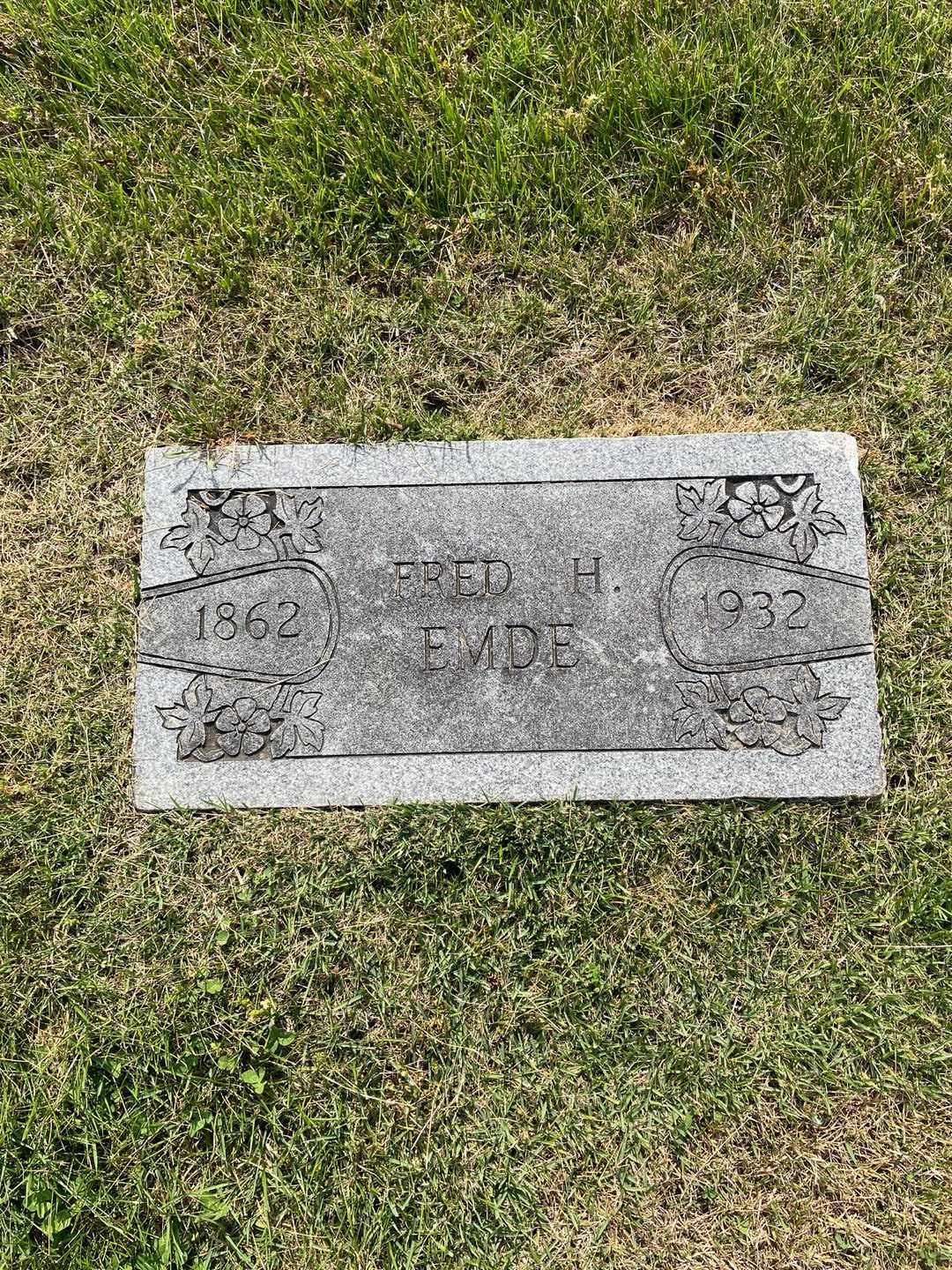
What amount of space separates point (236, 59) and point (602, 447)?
6.06 ft

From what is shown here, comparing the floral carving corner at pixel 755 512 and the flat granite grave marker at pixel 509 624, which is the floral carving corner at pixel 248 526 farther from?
the floral carving corner at pixel 755 512

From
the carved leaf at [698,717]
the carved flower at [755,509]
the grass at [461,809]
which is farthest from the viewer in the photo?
the carved flower at [755,509]

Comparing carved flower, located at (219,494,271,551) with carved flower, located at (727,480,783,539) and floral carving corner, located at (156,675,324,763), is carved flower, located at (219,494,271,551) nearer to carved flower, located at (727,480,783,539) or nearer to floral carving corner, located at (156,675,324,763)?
floral carving corner, located at (156,675,324,763)

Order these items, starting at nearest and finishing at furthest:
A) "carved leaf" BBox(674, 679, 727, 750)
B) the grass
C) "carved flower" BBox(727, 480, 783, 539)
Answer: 1. the grass
2. "carved leaf" BBox(674, 679, 727, 750)
3. "carved flower" BBox(727, 480, 783, 539)

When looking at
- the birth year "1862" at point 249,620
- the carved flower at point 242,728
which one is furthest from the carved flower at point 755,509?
the carved flower at point 242,728

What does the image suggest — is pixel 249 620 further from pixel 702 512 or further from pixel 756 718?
pixel 756 718

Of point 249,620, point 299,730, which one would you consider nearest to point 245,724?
point 299,730

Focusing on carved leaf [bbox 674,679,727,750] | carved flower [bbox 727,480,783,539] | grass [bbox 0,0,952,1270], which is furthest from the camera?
carved flower [bbox 727,480,783,539]

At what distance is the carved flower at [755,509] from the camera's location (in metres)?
2.66

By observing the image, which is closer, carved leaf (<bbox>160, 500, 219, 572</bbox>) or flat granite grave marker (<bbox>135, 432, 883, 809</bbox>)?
flat granite grave marker (<bbox>135, 432, 883, 809</bbox>)

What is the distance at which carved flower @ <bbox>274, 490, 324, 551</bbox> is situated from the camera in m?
2.66

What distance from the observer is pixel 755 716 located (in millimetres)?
2570

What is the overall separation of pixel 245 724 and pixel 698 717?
136 cm

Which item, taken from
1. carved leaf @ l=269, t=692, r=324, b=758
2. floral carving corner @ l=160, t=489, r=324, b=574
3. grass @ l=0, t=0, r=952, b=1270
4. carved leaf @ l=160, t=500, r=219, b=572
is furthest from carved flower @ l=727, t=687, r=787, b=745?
carved leaf @ l=160, t=500, r=219, b=572
